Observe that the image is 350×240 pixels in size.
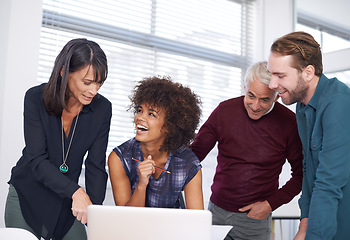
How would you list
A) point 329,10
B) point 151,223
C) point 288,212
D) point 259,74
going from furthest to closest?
point 329,10 → point 288,212 → point 259,74 → point 151,223

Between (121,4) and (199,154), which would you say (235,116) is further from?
(121,4)

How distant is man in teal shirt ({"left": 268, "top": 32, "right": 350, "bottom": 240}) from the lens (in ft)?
4.91

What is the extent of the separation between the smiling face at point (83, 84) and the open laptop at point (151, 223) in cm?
72

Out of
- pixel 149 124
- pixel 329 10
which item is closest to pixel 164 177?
pixel 149 124

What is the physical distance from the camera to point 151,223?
3.55 feet

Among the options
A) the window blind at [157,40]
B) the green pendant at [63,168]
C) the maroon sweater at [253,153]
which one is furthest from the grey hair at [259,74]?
the window blind at [157,40]

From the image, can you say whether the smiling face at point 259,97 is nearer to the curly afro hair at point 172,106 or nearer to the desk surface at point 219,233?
the curly afro hair at point 172,106

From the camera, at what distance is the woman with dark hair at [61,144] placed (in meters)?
1.71

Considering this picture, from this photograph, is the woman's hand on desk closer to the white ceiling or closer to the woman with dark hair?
the woman with dark hair

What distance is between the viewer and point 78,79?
5.64 ft

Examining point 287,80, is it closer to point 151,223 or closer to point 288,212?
point 151,223

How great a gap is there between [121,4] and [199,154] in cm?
184

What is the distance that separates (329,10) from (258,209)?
2.69 meters

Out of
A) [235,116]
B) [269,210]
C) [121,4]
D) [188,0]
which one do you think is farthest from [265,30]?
[269,210]
